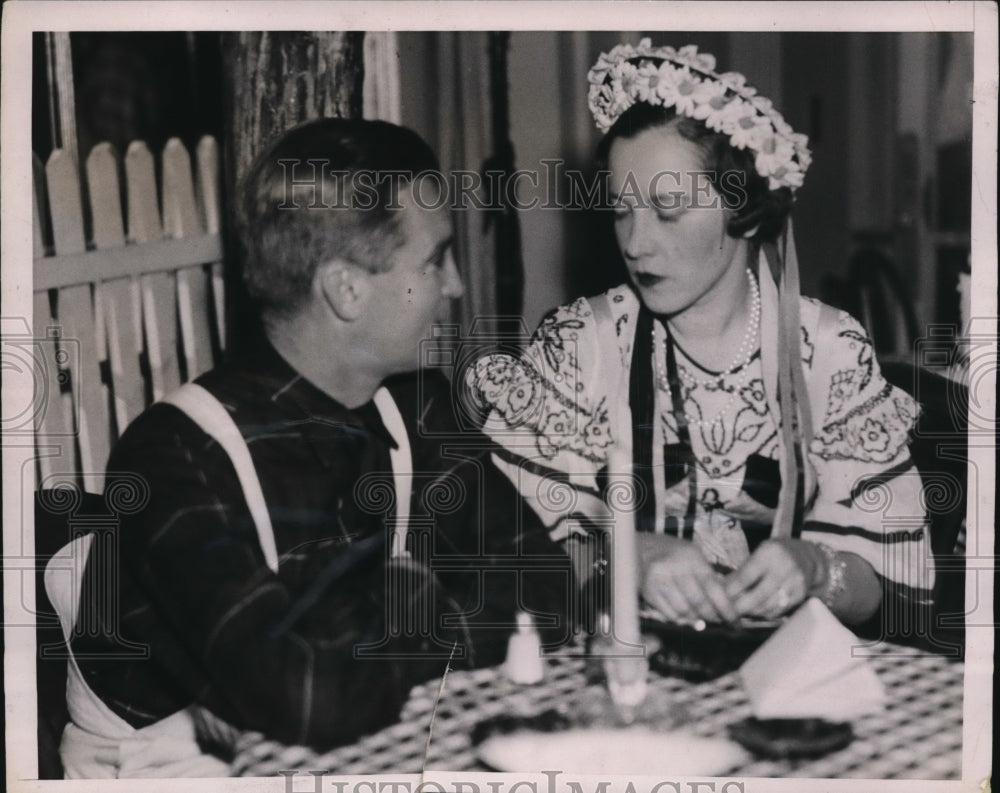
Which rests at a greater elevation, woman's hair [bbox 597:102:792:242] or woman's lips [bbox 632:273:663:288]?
woman's hair [bbox 597:102:792:242]

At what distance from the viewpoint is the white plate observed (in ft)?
5.54

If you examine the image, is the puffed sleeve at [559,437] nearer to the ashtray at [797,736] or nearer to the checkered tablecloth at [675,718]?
the checkered tablecloth at [675,718]

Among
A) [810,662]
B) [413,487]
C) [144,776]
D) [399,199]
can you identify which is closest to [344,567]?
[413,487]

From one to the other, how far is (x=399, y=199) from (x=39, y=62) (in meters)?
0.56

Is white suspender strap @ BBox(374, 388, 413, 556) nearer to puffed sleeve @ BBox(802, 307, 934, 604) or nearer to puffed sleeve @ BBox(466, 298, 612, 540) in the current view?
puffed sleeve @ BBox(466, 298, 612, 540)

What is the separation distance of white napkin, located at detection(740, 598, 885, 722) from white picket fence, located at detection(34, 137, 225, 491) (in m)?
0.92

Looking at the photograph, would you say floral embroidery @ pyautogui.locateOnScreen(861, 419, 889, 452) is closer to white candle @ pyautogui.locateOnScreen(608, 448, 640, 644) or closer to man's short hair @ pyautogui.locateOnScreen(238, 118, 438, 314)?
white candle @ pyautogui.locateOnScreen(608, 448, 640, 644)

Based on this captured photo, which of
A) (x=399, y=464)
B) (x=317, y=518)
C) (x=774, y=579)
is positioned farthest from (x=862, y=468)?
(x=317, y=518)

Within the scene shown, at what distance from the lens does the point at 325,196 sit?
1.65 meters

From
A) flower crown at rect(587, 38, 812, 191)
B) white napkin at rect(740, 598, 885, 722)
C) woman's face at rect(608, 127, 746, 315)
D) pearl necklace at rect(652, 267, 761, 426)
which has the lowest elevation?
white napkin at rect(740, 598, 885, 722)

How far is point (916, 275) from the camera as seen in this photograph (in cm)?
168

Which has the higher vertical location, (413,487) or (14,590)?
(413,487)

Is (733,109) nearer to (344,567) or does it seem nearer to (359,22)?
(359,22)

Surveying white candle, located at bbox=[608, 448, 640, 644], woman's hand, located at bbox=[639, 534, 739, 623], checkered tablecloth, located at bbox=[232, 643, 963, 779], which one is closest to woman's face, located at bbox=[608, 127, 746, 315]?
white candle, located at bbox=[608, 448, 640, 644]
